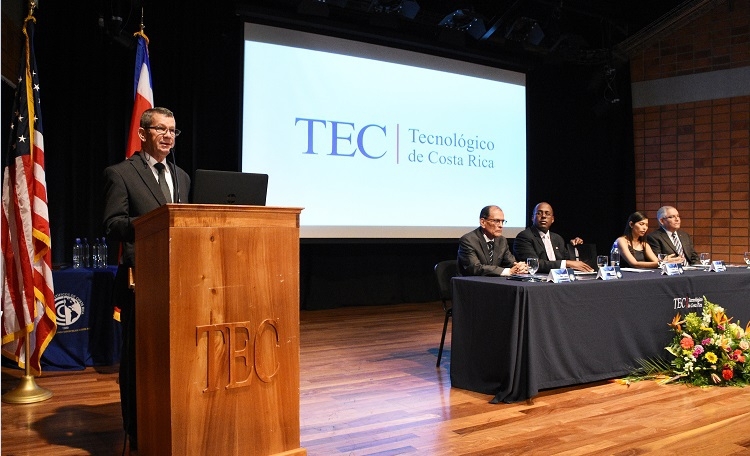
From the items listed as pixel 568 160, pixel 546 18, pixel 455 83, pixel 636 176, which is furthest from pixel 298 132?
pixel 636 176

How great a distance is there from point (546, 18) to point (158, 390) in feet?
22.9

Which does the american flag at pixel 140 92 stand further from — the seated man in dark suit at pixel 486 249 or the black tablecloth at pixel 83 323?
the seated man in dark suit at pixel 486 249

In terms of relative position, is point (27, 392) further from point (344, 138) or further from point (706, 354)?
point (706, 354)

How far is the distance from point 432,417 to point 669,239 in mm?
3361

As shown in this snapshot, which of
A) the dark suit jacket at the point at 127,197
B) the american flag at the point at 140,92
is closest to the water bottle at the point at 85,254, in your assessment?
the american flag at the point at 140,92

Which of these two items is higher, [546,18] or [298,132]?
[546,18]

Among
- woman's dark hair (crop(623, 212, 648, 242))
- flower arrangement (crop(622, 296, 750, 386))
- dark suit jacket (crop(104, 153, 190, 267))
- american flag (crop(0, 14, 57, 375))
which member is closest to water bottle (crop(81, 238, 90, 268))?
american flag (crop(0, 14, 57, 375))

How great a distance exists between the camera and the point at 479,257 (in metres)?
4.63

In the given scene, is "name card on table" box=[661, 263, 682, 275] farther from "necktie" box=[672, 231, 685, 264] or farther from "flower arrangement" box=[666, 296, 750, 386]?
"necktie" box=[672, 231, 685, 264]

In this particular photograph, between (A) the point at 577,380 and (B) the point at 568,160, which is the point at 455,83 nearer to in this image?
(B) the point at 568,160

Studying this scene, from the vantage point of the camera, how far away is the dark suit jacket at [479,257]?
4.40 m

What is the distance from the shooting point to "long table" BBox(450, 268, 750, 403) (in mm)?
3752

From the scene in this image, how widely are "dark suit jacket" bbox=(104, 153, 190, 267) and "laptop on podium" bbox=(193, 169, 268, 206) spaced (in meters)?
0.46

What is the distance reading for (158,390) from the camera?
2250mm
